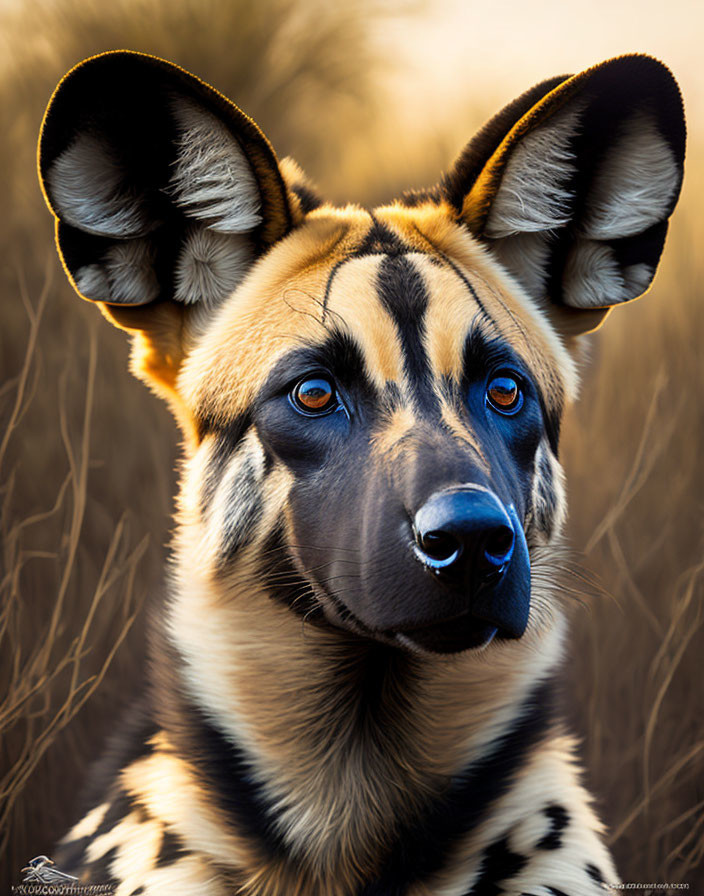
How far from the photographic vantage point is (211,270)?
3.09 m

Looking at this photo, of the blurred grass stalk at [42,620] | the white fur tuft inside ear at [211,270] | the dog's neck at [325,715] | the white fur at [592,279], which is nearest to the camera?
the dog's neck at [325,715]

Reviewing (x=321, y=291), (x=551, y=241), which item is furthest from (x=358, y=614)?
(x=551, y=241)

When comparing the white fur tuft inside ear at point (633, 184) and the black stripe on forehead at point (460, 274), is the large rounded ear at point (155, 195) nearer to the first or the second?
the black stripe on forehead at point (460, 274)

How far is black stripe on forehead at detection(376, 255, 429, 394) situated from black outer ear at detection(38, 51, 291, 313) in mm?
426

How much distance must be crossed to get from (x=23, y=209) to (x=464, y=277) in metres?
2.75

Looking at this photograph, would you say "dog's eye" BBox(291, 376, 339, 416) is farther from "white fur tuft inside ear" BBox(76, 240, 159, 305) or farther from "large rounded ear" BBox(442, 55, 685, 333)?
"large rounded ear" BBox(442, 55, 685, 333)

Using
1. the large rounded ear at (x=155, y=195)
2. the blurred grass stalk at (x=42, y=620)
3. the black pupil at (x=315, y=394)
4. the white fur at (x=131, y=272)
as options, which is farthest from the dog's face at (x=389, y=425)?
the blurred grass stalk at (x=42, y=620)

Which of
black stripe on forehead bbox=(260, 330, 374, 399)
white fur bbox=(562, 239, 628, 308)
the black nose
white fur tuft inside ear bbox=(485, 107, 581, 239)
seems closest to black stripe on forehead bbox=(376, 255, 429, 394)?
black stripe on forehead bbox=(260, 330, 374, 399)

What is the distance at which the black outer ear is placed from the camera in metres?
2.73

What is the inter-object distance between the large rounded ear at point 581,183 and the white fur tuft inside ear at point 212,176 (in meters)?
0.69

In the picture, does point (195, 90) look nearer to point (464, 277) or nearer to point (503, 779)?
point (464, 277)

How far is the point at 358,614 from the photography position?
2465mm

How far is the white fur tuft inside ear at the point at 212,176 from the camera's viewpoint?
9.18 feet

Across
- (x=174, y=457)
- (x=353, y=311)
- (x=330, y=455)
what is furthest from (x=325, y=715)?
(x=174, y=457)
